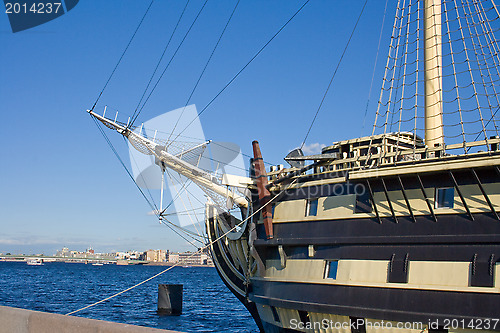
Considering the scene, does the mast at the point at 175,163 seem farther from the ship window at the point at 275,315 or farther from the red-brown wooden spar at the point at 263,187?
the ship window at the point at 275,315

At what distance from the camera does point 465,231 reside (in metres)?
12.9

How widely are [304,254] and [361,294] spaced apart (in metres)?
2.72

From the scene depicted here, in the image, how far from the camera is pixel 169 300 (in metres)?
32.9

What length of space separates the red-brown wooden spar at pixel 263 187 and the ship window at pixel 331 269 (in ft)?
9.82

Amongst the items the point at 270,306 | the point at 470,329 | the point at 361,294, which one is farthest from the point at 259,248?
the point at 470,329

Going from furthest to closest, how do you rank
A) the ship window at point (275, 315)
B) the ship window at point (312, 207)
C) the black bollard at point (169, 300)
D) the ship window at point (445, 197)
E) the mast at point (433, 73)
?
the black bollard at point (169, 300), the ship window at point (275, 315), the ship window at point (312, 207), the mast at point (433, 73), the ship window at point (445, 197)

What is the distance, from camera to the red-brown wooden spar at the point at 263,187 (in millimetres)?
18281

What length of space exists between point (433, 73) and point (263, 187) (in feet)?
22.2

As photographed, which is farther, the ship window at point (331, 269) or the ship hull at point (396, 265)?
the ship window at point (331, 269)

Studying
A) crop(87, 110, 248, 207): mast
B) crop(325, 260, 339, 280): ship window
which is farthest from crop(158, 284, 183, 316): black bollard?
crop(325, 260, 339, 280): ship window

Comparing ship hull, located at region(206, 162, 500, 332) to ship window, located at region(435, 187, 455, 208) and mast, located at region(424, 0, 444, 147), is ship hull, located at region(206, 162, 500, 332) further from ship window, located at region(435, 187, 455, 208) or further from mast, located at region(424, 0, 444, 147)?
mast, located at region(424, 0, 444, 147)

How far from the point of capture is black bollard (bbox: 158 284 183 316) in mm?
32906

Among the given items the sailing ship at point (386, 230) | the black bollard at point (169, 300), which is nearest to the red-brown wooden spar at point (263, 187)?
the sailing ship at point (386, 230)

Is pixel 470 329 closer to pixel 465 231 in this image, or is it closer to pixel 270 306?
pixel 465 231
